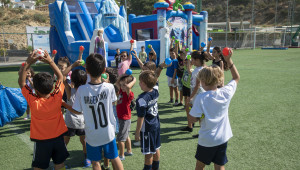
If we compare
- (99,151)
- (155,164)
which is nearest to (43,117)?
(99,151)

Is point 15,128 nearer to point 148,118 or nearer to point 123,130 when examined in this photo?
point 123,130

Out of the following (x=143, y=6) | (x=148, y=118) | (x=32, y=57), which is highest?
(x=143, y=6)

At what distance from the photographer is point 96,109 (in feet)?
8.80

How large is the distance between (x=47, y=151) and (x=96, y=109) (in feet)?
2.48

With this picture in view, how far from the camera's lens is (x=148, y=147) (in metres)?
3.10

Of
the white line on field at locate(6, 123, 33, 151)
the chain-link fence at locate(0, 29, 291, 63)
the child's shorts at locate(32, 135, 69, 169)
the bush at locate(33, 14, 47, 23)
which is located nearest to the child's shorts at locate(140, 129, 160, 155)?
the child's shorts at locate(32, 135, 69, 169)

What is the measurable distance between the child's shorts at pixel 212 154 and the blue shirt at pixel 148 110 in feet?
2.39

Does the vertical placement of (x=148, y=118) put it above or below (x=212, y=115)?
below

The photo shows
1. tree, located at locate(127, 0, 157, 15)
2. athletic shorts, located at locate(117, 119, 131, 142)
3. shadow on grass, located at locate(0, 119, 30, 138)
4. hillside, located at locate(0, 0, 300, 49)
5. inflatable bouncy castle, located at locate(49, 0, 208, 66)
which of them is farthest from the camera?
tree, located at locate(127, 0, 157, 15)

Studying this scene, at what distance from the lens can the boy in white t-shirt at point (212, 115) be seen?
2.55 meters

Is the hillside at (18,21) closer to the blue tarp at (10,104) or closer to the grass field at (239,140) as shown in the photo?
the blue tarp at (10,104)

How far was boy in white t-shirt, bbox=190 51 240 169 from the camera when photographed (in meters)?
2.55

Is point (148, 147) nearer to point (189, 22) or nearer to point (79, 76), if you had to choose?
point (79, 76)

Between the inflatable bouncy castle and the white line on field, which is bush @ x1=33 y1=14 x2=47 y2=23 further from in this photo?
the white line on field
